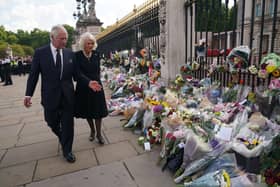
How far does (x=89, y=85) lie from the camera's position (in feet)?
9.83

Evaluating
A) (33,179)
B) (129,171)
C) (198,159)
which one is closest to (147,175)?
(129,171)

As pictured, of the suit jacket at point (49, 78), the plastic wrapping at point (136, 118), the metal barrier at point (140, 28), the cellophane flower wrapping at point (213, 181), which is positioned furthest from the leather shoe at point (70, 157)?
the metal barrier at point (140, 28)

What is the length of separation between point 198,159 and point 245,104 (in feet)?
3.95

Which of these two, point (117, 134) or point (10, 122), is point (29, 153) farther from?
point (10, 122)

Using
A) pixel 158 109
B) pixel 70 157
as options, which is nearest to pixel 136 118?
pixel 158 109

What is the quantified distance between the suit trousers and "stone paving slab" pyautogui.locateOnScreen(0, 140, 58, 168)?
1.39 feet

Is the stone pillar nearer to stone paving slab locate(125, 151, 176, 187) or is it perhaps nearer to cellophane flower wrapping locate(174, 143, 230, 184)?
stone paving slab locate(125, 151, 176, 187)

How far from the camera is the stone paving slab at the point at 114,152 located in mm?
3002

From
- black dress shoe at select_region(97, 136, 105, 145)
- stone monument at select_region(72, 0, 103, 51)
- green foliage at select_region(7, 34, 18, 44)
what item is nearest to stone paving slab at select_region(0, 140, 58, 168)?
black dress shoe at select_region(97, 136, 105, 145)

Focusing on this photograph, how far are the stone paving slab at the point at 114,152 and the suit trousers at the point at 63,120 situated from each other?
18.3 inches

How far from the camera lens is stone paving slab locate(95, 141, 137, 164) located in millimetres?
3002

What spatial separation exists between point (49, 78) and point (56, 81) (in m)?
0.10

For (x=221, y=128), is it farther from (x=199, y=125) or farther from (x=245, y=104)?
(x=245, y=104)

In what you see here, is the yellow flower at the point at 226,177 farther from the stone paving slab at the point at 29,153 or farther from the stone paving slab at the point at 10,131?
the stone paving slab at the point at 10,131
